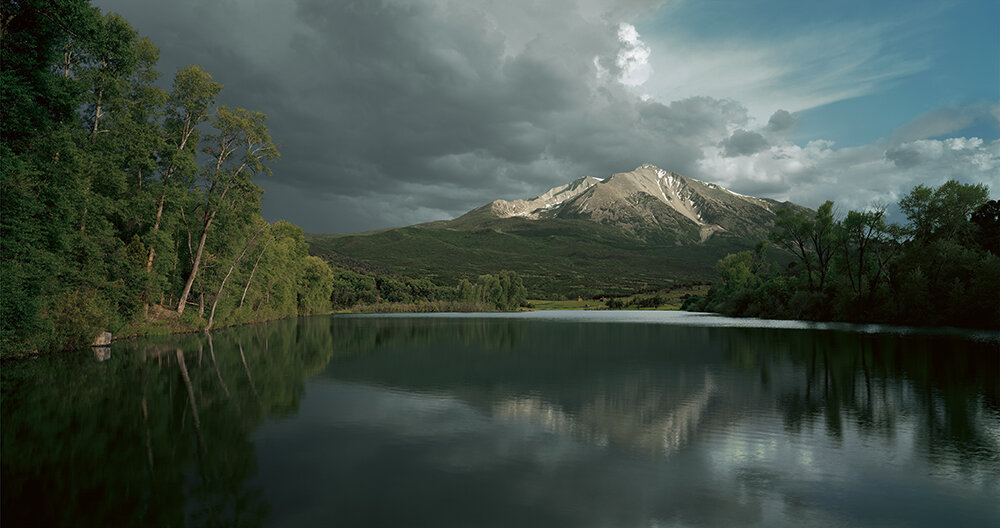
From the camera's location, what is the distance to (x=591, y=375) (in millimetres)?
21922

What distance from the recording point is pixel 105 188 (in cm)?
3120

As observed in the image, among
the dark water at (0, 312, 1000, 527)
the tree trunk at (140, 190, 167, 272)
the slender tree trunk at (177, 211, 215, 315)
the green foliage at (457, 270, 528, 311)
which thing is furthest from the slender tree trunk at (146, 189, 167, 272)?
the green foliage at (457, 270, 528, 311)

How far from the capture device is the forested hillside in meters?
21.6

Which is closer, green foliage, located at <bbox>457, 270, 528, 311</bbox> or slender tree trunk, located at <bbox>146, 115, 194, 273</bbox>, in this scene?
slender tree trunk, located at <bbox>146, 115, 194, 273</bbox>

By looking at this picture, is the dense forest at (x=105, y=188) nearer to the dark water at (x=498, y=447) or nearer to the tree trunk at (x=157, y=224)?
the tree trunk at (x=157, y=224)

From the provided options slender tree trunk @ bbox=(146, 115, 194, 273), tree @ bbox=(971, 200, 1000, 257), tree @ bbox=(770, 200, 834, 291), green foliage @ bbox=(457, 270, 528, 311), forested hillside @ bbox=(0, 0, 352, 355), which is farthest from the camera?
green foliage @ bbox=(457, 270, 528, 311)

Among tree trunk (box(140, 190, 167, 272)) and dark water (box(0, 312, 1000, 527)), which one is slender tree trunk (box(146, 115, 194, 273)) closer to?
tree trunk (box(140, 190, 167, 272))

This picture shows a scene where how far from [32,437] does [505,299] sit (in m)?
137

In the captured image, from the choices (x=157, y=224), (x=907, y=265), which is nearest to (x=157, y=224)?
(x=157, y=224)

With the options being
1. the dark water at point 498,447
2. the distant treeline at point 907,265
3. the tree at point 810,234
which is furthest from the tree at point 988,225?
the dark water at point 498,447

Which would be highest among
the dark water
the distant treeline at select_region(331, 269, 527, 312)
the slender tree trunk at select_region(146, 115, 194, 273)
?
the slender tree trunk at select_region(146, 115, 194, 273)

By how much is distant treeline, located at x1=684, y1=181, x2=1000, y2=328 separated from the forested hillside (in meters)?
69.2

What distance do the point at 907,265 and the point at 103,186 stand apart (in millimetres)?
79395

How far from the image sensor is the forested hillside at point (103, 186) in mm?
21625
